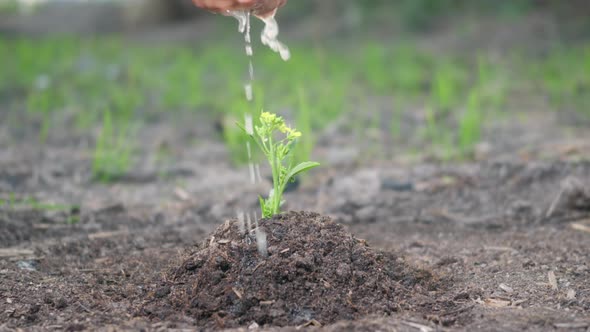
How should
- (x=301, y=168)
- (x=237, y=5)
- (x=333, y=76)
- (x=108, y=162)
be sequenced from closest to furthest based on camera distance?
(x=237, y=5) → (x=301, y=168) → (x=108, y=162) → (x=333, y=76)

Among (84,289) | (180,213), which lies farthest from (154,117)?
(84,289)

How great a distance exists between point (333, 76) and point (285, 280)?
4.49 metres

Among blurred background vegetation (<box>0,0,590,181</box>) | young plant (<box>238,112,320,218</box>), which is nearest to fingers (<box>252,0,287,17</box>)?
young plant (<box>238,112,320,218</box>)

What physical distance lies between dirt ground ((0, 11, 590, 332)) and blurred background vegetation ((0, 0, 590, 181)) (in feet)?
0.61

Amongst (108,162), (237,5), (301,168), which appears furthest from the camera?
(108,162)

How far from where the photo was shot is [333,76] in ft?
21.3

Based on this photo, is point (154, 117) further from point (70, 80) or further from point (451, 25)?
point (451, 25)

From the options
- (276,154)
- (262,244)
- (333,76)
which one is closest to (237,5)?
(276,154)

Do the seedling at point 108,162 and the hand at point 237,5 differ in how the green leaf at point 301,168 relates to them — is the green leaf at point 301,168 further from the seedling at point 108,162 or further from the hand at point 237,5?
the seedling at point 108,162

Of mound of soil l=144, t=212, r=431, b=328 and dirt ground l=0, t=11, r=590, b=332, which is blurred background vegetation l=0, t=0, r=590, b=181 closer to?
dirt ground l=0, t=11, r=590, b=332

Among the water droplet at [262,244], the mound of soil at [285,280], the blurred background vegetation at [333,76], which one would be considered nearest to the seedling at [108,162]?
the blurred background vegetation at [333,76]

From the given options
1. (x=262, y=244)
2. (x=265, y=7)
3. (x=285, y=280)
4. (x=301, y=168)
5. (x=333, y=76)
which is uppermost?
(x=265, y=7)

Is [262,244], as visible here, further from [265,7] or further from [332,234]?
[265,7]

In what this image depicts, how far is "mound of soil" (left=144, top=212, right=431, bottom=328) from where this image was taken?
2.10 metres
